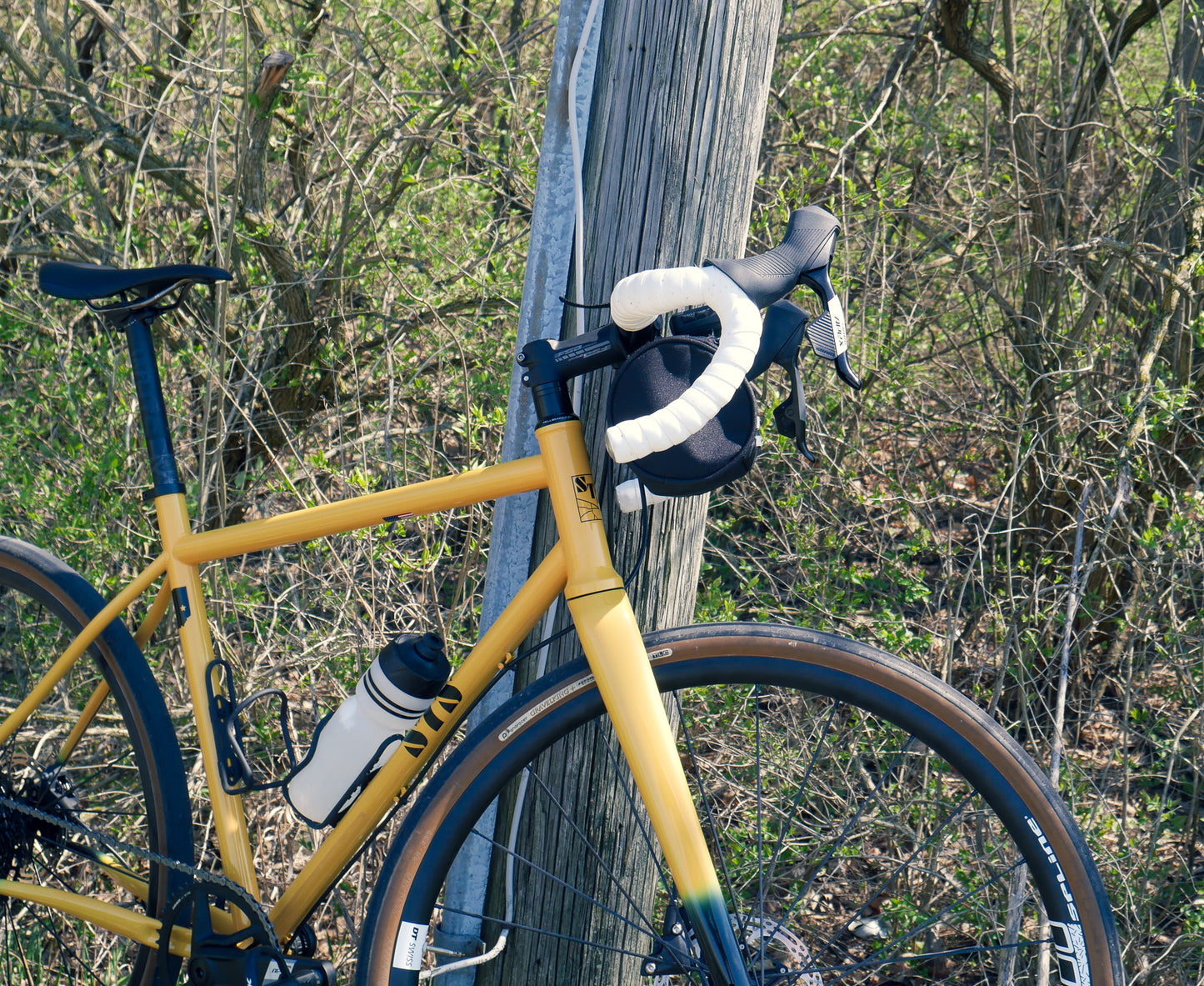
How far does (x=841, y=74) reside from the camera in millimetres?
3666

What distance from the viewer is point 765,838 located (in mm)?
2477

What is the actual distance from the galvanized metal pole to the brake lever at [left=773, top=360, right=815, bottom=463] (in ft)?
1.66

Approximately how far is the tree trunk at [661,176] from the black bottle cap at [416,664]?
25cm

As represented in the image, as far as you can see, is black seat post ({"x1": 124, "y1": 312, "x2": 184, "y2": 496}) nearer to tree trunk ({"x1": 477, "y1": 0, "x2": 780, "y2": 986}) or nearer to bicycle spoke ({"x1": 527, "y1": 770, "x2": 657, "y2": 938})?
tree trunk ({"x1": 477, "y1": 0, "x2": 780, "y2": 986})

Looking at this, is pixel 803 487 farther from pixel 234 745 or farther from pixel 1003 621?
pixel 234 745

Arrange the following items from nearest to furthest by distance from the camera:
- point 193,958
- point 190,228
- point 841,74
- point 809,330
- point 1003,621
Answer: point 809,330, point 193,958, point 1003,621, point 190,228, point 841,74

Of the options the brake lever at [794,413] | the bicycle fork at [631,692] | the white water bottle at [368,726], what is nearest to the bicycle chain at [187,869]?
the white water bottle at [368,726]

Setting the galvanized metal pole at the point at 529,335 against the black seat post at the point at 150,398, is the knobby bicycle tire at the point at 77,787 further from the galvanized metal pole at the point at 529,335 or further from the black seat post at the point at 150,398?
the galvanized metal pole at the point at 529,335

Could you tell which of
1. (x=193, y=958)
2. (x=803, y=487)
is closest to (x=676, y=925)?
(x=193, y=958)

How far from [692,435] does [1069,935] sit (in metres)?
0.90

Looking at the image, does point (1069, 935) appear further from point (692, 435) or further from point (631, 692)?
point (692, 435)

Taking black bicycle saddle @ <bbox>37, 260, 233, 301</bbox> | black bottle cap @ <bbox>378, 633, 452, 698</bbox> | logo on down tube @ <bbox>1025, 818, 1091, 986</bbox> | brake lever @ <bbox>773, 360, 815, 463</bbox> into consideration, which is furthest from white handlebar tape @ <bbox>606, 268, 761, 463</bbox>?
black bicycle saddle @ <bbox>37, 260, 233, 301</bbox>

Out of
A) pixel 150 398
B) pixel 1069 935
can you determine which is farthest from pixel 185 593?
pixel 1069 935

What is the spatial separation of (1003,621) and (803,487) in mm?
676
